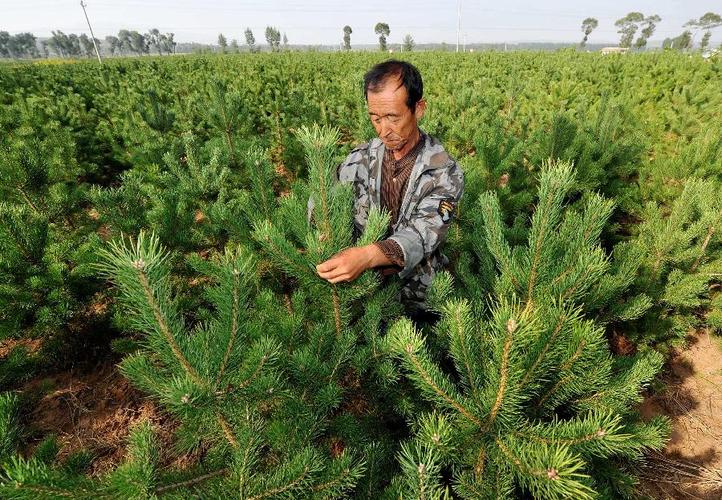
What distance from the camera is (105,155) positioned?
6723mm

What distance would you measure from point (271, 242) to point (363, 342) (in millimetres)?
758

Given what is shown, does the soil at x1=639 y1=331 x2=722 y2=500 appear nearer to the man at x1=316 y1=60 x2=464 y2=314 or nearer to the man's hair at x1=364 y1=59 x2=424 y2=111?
the man at x1=316 y1=60 x2=464 y2=314

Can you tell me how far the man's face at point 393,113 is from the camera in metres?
1.67

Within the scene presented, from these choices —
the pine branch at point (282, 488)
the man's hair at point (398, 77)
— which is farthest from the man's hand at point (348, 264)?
the man's hair at point (398, 77)

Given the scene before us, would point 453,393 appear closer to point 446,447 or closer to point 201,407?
point 446,447

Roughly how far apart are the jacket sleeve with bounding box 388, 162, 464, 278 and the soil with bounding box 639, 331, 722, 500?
6.52 feet

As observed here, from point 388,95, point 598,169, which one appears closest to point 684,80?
point 598,169

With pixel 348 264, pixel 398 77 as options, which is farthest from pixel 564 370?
pixel 398 77

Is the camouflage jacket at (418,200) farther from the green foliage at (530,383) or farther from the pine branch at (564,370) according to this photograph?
the pine branch at (564,370)

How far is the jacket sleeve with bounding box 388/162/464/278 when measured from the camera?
57.9 inches

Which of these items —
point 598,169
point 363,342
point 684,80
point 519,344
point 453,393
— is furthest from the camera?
point 684,80

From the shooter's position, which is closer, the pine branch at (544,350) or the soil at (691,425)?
the pine branch at (544,350)

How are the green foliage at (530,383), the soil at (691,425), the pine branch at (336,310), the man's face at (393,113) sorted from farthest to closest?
the soil at (691,425) < the man's face at (393,113) < the pine branch at (336,310) < the green foliage at (530,383)

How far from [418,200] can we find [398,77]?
613 mm
